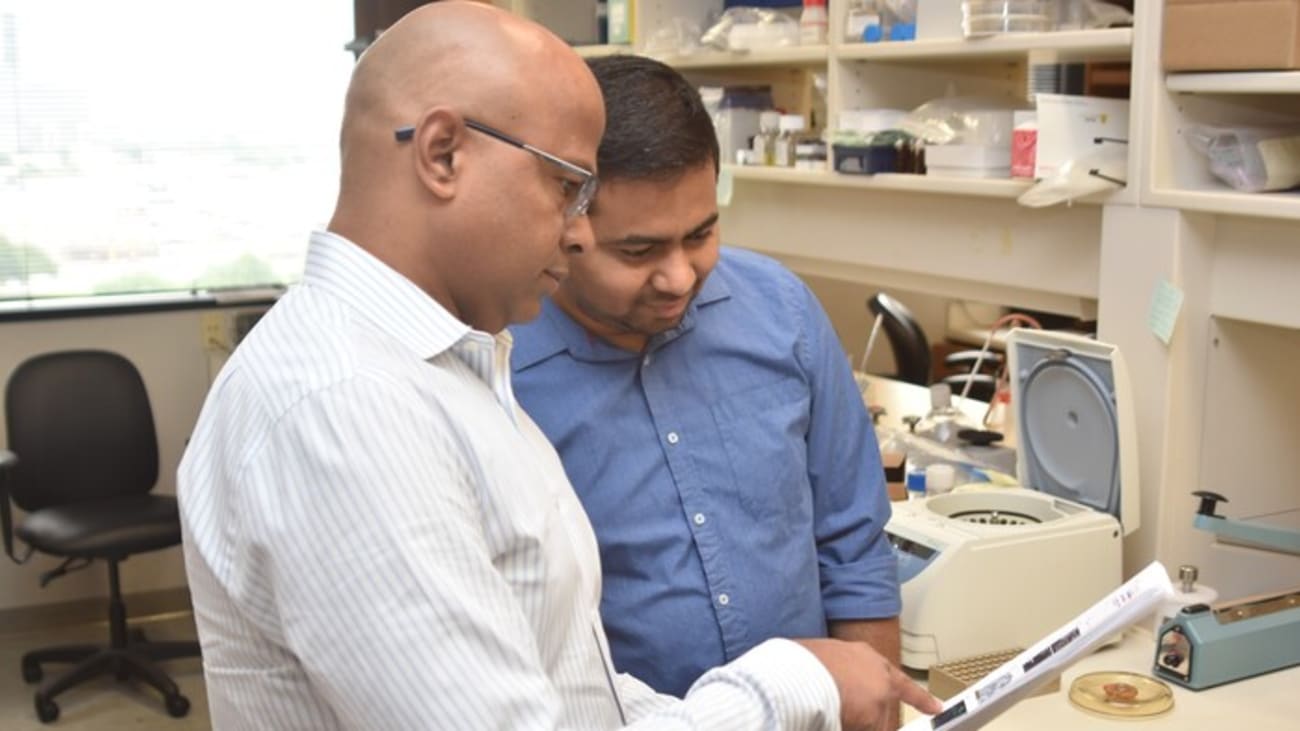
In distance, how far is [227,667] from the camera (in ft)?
3.21

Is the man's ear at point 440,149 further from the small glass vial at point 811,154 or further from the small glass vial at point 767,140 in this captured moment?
the small glass vial at point 767,140

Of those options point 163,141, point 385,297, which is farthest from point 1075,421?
point 163,141

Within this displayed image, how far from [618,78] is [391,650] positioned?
0.70 meters

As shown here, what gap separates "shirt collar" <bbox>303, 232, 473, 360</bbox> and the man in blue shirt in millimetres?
387

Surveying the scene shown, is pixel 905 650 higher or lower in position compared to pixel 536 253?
lower

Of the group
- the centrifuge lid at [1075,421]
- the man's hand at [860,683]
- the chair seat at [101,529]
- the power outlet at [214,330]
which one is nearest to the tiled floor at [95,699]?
the chair seat at [101,529]

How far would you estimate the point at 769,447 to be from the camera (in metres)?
1.50

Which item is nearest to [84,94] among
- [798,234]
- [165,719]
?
[165,719]

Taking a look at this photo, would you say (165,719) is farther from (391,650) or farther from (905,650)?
(391,650)

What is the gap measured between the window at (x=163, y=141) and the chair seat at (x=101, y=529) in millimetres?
943

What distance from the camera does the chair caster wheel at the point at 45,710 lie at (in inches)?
154

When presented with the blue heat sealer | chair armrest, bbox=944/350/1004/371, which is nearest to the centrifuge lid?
the blue heat sealer

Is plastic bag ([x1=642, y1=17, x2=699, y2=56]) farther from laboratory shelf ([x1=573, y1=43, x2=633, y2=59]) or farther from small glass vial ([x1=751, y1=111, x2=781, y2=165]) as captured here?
small glass vial ([x1=751, y1=111, x2=781, y2=165])

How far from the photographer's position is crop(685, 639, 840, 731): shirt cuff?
1001mm
